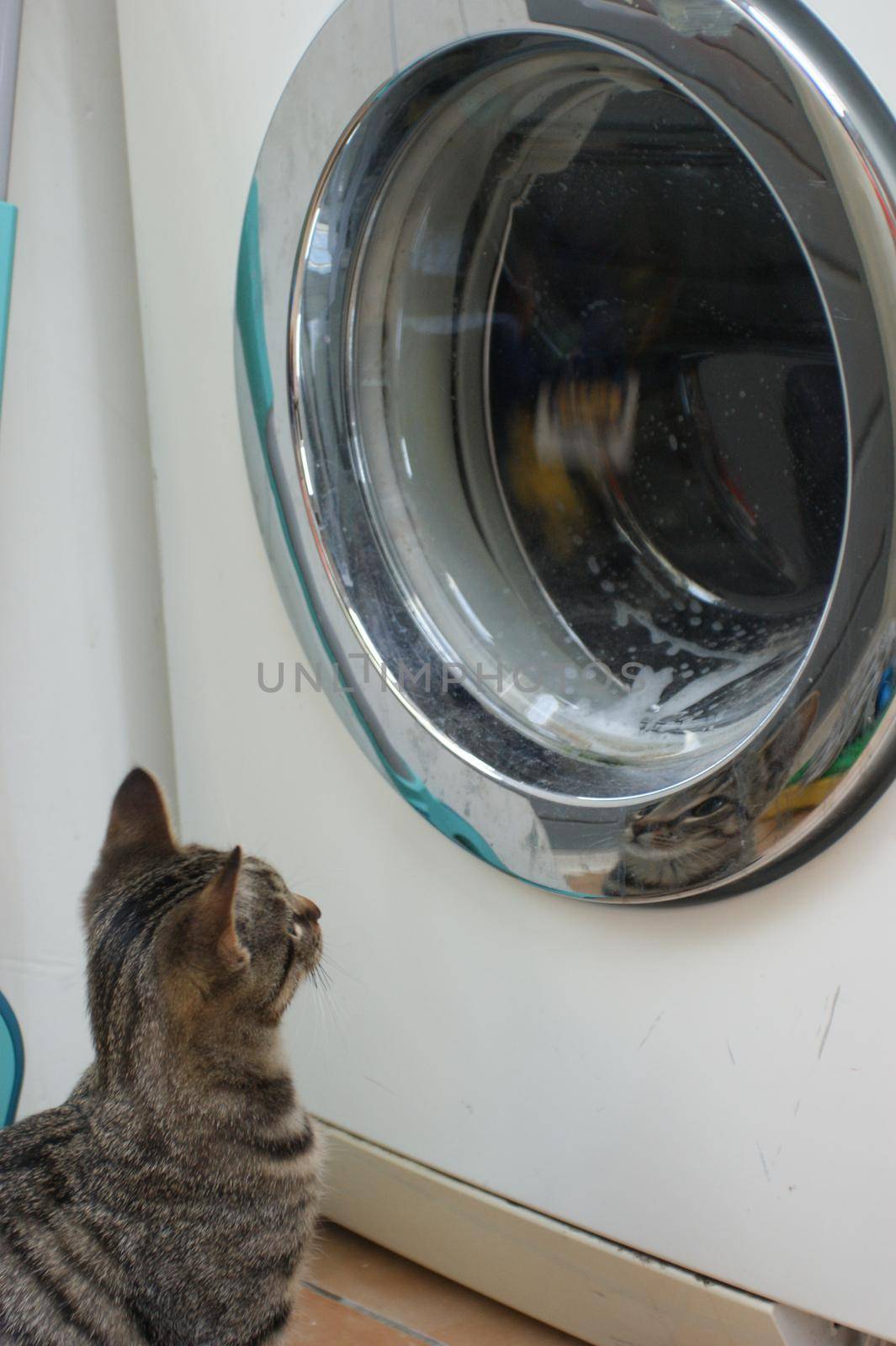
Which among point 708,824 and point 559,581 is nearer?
point 708,824

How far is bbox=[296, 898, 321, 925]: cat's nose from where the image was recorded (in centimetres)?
75

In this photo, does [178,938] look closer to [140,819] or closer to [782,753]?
[140,819]

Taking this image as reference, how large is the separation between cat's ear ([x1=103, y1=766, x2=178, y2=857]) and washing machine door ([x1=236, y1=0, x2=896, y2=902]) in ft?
0.43

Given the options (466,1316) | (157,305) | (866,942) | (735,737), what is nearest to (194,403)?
(157,305)

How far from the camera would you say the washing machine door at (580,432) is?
1.73ft

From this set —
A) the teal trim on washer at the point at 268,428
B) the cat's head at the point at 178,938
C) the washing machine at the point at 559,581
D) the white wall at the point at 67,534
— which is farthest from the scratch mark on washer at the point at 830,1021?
the white wall at the point at 67,534

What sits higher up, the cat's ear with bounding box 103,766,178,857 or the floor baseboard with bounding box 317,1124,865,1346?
the cat's ear with bounding box 103,766,178,857

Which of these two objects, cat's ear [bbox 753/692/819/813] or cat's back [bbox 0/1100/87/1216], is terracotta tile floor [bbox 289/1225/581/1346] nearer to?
cat's back [bbox 0/1100/87/1216]

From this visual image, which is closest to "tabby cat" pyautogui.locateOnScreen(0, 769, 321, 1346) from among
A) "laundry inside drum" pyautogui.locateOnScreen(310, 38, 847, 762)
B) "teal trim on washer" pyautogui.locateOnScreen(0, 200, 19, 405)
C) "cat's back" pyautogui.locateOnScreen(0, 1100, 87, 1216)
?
"cat's back" pyautogui.locateOnScreen(0, 1100, 87, 1216)

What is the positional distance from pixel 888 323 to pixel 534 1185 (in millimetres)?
564

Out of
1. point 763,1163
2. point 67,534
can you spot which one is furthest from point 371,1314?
point 67,534

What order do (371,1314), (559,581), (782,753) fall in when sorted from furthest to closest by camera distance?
(371,1314)
(559,581)
(782,753)

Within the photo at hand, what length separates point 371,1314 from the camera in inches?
34.7

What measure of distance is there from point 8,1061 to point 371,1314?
1.16 ft
